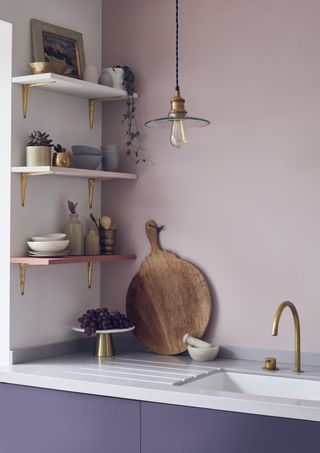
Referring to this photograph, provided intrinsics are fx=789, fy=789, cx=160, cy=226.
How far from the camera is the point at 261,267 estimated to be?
3404mm

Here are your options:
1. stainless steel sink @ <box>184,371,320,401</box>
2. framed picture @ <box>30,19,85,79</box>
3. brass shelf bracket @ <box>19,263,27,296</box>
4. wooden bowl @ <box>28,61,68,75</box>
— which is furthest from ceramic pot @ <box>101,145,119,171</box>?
stainless steel sink @ <box>184,371,320,401</box>

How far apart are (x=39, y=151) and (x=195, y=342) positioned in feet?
3.51

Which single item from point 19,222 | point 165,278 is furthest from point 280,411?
point 19,222

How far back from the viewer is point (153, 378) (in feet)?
9.98

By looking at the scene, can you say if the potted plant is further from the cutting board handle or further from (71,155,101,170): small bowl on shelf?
the cutting board handle

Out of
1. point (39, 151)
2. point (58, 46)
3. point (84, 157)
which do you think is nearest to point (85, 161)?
point (84, 157)

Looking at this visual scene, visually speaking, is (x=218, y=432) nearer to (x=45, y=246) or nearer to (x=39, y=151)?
(x=45, y=246)

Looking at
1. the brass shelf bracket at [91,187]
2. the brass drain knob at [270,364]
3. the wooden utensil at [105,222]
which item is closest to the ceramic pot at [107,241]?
the wooden utensil at [105,222]

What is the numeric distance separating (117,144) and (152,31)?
Result: 0.56 m

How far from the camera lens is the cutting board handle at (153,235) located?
3.66m

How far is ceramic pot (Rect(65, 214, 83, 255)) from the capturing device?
11.6ft

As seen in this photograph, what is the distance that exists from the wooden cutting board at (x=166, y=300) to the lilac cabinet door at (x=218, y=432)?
77cm

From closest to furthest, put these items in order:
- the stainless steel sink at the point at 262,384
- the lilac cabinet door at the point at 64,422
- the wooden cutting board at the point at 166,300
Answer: the lilac cabinet door at the point at 64,422 → the stainless steel sink at the point at 262,384 → the wooden cutting board at the point at 166,300

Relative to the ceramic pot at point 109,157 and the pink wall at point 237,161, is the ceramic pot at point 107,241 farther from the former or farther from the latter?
the ceramic pot at point 109,157
